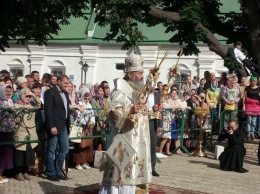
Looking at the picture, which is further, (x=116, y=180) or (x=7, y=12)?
(x=116, y=180)

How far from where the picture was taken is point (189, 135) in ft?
52.4

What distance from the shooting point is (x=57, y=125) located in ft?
35.5

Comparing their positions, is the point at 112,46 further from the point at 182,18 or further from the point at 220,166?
the point at 220,166

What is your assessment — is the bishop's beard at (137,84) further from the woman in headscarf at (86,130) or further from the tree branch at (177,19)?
the tree branch at (177,19)

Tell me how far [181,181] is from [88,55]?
2375cm

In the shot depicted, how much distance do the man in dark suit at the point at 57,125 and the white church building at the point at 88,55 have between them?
22.4 meters

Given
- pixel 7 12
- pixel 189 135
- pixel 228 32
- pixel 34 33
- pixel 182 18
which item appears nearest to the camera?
pixel 7 12

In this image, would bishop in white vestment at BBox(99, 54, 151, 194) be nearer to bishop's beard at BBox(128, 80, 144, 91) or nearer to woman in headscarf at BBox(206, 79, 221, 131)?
bishop's beard at BBox(128, 80, 144, 91)

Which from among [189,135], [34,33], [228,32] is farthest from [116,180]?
[228,32]

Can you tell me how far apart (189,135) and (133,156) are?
26.5ft

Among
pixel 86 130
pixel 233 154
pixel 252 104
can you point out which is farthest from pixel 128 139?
pixel 252 104

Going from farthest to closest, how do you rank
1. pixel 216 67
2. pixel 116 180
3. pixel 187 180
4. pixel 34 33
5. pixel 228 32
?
1. pixel 216 67
2. pixel 228 32
3. pixel 187 180
4. pixel 116 180
5. pixel 34 33

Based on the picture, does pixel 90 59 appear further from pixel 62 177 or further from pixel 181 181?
pixel 62 177

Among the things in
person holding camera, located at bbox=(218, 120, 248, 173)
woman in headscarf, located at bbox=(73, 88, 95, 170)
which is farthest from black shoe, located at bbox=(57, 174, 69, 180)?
person holding camera, located at bbox=(218, 120, 248, 173)
